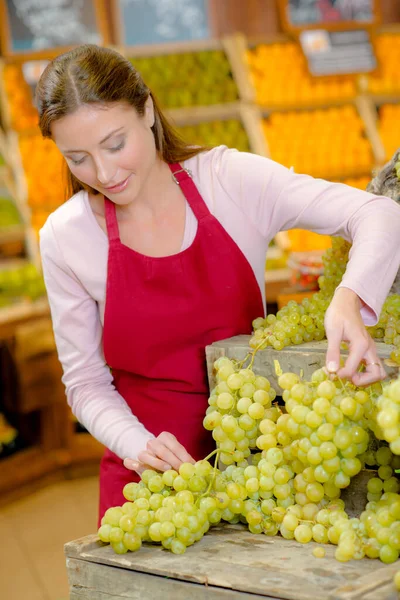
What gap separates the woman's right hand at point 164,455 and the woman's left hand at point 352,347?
367mm

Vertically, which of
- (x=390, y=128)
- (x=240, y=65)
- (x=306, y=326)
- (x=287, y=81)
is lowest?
(x=306, y=326)

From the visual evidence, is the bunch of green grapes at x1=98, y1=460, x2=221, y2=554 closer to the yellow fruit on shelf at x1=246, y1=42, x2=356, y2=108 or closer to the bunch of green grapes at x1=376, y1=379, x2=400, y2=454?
→ the bunch of green grapes at x1=376, y1=379, x2=400, y2=454

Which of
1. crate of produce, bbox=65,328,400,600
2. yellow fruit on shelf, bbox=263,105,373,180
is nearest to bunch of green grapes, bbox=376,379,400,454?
crate of produce, bbox=65,328,400,600

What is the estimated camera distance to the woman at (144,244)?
167 centimetres

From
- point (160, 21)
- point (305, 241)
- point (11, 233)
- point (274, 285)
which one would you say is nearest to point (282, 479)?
point (274, 285)

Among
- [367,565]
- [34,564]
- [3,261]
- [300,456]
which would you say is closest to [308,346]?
[300,456]

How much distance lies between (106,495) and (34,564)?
1927 mm

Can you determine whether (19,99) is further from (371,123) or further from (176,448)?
(176,448)

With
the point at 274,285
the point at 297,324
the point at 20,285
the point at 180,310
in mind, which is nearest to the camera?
the point at 297,324

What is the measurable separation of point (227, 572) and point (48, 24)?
4601mm

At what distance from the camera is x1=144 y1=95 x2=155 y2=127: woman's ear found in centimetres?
179

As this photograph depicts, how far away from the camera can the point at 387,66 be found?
5109mm

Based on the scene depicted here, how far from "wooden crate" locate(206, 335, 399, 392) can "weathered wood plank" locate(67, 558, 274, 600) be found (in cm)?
43

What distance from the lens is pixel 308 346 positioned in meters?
1.52
